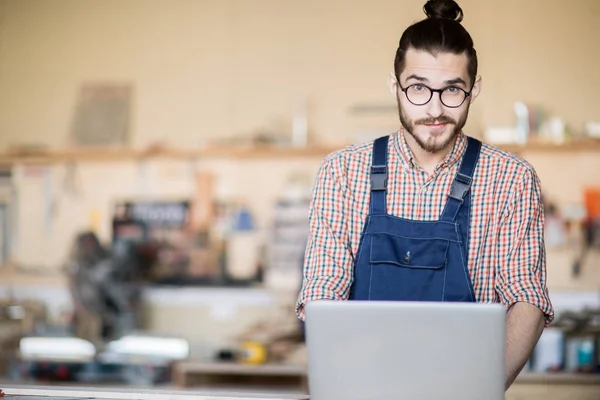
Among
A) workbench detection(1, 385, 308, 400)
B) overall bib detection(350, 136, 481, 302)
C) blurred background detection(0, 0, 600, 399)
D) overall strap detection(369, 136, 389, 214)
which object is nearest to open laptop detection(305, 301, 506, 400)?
workbench detection(1, 385, 308, 400)

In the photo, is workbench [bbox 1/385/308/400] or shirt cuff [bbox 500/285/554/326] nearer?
workbench [bbox 1/385/308/400]

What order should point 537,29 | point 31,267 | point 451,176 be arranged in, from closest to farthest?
point 451,176 → point 537,29 → point 31,267

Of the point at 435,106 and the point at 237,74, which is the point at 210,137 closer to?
the point at 237,74

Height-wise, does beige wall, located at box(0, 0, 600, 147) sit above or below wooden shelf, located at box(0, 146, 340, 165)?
above

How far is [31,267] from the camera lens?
5.91 m

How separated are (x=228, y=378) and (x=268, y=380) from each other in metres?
0.21

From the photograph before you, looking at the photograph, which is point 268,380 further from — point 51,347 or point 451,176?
point 451,176

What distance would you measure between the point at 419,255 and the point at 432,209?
142 millimetres

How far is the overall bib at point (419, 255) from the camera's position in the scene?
198 cm

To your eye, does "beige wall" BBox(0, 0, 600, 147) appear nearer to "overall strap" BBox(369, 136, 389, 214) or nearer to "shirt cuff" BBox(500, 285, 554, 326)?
"overall strap" BBox(369, 136, 389, 214)

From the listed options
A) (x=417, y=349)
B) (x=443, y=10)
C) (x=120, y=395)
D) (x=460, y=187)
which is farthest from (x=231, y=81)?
(x=417, y=349)

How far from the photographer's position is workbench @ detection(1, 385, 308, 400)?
1611 millimetres

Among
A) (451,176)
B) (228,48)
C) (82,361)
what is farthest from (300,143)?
(451,176)

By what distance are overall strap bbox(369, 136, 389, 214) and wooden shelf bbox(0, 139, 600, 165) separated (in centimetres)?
332
